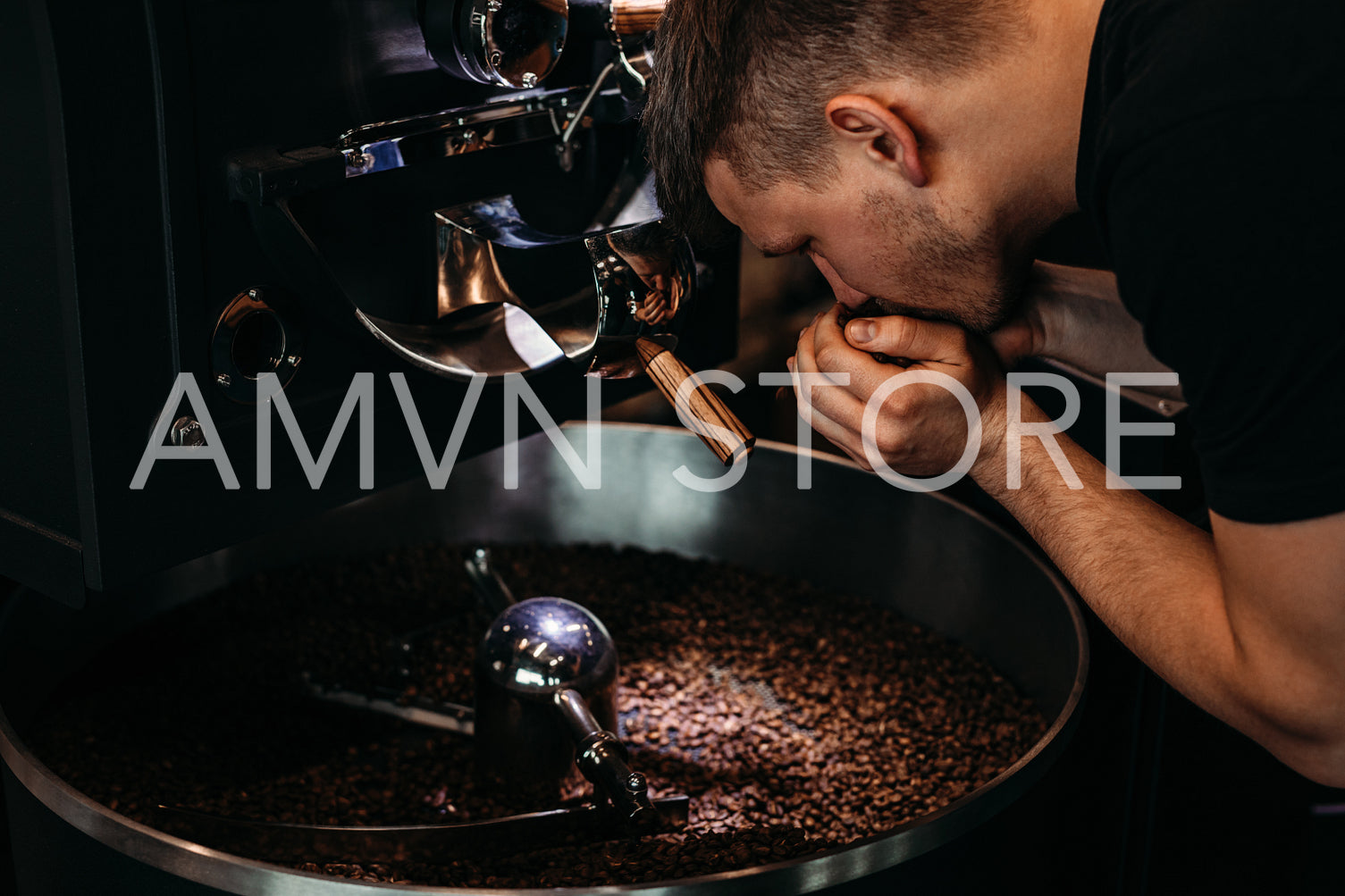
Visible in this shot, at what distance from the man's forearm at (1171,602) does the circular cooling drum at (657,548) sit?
115 mm

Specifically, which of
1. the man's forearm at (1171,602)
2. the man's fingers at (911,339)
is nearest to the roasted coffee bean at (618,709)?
the man's forearm at (1171,602)

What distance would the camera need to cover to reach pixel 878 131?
714mm

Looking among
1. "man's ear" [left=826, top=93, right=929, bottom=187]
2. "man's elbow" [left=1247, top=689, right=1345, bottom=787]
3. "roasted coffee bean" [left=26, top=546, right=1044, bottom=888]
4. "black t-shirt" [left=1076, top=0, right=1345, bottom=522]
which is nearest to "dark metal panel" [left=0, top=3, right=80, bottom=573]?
"roasted coffee bean" [left=26, top=546, right=1044, bottom=888]

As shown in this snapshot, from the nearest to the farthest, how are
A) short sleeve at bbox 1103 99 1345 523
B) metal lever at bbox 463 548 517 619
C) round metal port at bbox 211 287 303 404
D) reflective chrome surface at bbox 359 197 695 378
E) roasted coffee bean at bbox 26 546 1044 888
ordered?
1. short sleeve at bbox 1103 99 1345 523
2. round metal port at bbox 211 287 303 404
3. reflective chrome surface at bbox 359 197 695 378
4. roasted coffee bean at bbox 26 546 1044 888
5. metal lever at bbox 463 548 517 619

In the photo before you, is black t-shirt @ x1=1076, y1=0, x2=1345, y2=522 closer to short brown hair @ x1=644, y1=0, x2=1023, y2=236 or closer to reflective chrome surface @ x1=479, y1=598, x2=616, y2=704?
short brown hair @ x1=644, y1=0, x2=1023, y2=236

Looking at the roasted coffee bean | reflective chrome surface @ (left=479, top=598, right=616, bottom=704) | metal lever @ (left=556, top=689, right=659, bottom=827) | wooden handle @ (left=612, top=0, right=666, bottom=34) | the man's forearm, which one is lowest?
the roasted coffee bean

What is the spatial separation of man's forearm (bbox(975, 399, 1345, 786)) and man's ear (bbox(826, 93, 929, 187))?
0.63ft

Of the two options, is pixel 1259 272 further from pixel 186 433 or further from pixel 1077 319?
pixel 186 433

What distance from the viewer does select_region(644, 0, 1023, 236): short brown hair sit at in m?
0.70

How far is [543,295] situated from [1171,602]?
1.35 ft

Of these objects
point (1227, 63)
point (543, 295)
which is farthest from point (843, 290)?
point (1227, 63)

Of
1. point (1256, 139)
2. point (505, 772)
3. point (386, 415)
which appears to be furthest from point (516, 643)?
point (1256, 139)

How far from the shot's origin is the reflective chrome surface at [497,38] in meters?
0.73

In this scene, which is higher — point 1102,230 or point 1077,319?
point 1102,230
